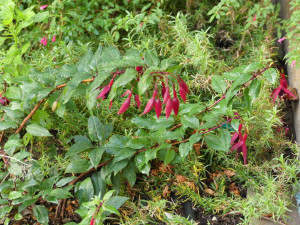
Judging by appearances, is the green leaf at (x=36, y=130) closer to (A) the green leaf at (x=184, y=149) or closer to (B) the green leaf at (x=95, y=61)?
(B) the green leaf at (x=95, y=61)

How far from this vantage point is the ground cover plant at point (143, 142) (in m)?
1.81

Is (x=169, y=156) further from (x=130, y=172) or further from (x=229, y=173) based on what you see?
(x=229, y=173)

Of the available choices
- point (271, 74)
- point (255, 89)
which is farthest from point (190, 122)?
point (271, 74)

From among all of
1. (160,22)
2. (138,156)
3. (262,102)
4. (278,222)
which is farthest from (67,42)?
(278,222)

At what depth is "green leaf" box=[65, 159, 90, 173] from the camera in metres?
2.06

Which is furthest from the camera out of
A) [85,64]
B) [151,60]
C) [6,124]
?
[6,124]

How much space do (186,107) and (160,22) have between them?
1.22 meters

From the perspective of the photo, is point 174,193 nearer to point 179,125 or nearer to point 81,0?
point 179,125

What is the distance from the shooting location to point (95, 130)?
2189 millimetres

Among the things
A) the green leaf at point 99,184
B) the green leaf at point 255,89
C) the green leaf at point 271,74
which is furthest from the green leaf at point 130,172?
the green leaf at point 271,74

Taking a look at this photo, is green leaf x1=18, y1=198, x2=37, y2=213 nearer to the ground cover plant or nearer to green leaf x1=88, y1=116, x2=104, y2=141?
the ground cover plant

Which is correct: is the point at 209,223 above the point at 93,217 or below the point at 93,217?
below

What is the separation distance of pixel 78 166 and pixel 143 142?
40 cm

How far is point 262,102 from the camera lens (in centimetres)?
245
